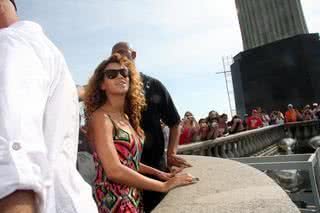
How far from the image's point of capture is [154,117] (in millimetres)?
2586

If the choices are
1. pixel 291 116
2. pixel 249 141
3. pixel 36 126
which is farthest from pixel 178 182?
pixel 291 116

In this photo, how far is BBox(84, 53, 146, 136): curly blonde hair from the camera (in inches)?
86.7

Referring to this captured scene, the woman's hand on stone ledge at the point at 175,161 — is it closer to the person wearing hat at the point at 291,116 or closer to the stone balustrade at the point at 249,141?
the stone balustrade at the point at 249,141

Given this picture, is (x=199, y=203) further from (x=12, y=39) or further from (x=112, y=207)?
(x=12, y=39)

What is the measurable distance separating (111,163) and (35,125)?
44.0 inches

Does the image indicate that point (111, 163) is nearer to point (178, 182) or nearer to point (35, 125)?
point (178, 182)

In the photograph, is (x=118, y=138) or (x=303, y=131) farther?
(x=303, y=131)

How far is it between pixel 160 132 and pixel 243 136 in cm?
778

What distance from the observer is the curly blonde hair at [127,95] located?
2201mm

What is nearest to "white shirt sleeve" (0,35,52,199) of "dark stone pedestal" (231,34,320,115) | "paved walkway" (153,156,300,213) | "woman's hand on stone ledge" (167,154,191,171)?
"paved walkway" (153,156,300,213)

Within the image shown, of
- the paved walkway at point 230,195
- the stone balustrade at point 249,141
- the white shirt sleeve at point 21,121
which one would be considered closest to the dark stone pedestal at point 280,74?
the stone balustrade at point 249,141

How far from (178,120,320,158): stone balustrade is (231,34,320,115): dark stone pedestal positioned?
36.9 ft

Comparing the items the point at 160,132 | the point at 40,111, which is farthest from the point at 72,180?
the point at 160,132

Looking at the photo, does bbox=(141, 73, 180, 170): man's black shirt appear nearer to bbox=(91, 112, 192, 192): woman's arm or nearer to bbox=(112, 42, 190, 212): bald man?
bbox=(112, 42, 190, 212): bald man
